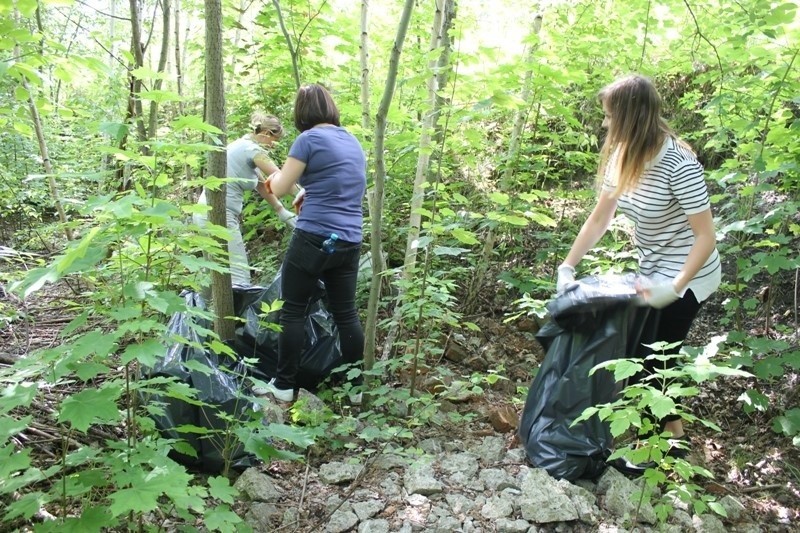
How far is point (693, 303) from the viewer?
2414 mm

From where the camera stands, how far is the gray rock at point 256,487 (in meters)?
2.28

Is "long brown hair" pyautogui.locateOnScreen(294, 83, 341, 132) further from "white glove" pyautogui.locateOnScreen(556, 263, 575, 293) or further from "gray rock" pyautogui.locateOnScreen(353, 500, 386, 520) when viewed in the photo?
"gray rock" pyautogui.locateOnScreen(353, 500, 386, 520)

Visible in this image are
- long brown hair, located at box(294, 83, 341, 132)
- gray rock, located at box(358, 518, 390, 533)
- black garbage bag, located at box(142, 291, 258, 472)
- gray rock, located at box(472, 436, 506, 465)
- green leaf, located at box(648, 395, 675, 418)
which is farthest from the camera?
long brown hair, located at box(294, 83, 341, 132)

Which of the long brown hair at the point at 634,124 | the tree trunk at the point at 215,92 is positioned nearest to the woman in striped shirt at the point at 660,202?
the long brown hair at the point at 634,124

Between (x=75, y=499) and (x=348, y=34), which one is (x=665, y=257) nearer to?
(x=75, y=499)

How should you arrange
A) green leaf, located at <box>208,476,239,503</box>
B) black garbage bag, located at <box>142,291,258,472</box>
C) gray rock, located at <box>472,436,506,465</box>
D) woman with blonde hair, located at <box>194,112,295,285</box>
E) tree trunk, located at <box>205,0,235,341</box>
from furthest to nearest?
woman with blonde hair, located at <box>194,112,295,285</box> < tree trunk, located at <box>205,0,235,341</box> < gray rock, located at <box>472,436,506,465</box> < black garbage bag, located at <box>142,291,258,472</box> < green leaf, located at <box>208,476,239,503</box>

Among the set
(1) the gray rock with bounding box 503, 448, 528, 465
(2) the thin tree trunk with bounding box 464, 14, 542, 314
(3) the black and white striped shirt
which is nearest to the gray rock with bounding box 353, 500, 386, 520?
(1) the gray rock with bounding box 503, 448, 528, 465

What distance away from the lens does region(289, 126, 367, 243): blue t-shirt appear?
3012 millimetres

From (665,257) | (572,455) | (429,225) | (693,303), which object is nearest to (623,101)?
(665,257)

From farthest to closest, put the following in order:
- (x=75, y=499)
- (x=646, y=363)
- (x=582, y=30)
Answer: (x=582, y=30) → (x=646, y=363) → (x=75, y=499)

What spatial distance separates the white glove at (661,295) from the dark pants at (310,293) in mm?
1602

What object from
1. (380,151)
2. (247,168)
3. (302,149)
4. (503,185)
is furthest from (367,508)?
(503,185)

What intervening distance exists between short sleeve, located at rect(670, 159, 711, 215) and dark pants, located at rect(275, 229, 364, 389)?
1.74 m

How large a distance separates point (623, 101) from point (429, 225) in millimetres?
1205
